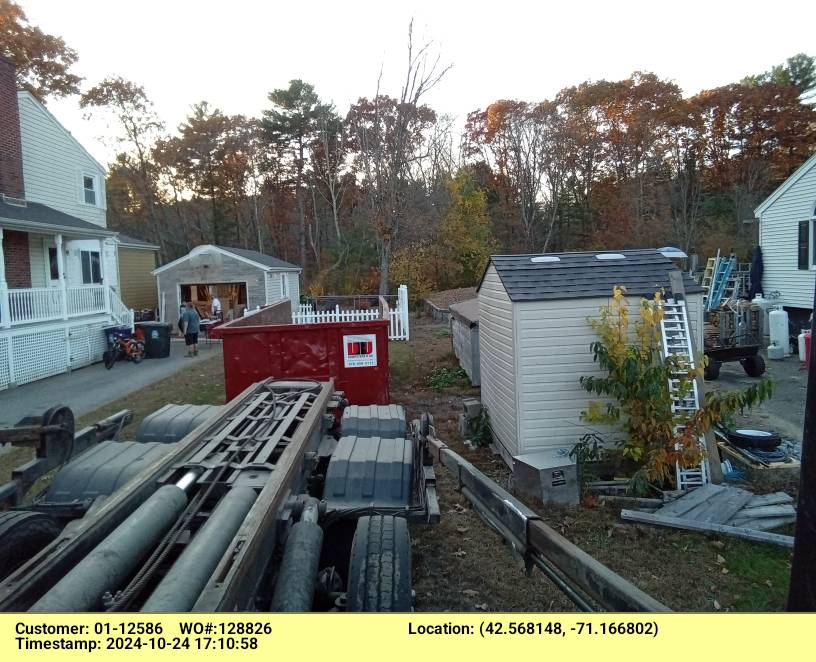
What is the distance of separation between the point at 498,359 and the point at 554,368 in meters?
1.14

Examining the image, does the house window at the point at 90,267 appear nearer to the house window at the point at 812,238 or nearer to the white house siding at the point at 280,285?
the white house siding at the point at 280,285

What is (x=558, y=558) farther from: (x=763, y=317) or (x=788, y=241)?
(x=788, y=241)

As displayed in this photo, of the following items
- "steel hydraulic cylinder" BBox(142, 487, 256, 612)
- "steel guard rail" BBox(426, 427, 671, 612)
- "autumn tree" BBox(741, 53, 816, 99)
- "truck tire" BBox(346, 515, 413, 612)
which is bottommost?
"truck tire" BBox(346, 515, 413, 612)

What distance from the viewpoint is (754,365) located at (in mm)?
13336

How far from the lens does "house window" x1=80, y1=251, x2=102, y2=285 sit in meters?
21.8

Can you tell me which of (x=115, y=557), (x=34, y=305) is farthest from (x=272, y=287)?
(x=115, y=557)

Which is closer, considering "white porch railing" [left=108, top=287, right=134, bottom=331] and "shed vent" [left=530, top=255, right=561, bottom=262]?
"shed vent" [left=530, top=255, right=561, bottom=262]

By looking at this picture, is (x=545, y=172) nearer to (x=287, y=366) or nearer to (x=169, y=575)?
(x=287, y=366)

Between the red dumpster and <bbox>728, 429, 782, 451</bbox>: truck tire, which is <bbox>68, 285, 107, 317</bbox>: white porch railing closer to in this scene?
the red dumpster

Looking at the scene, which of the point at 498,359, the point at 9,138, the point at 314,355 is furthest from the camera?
the point at 9,138

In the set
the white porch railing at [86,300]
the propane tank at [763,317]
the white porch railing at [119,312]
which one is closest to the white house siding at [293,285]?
the white porch railing at [119,312]

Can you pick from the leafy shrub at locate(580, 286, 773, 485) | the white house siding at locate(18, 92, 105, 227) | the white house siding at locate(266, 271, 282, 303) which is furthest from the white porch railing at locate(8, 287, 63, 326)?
the leafy shrub at locate(580, 286, 773, 485)

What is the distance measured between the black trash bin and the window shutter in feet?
63.6

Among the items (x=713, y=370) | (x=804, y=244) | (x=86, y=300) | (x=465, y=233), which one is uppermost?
(x=465, y=233)
